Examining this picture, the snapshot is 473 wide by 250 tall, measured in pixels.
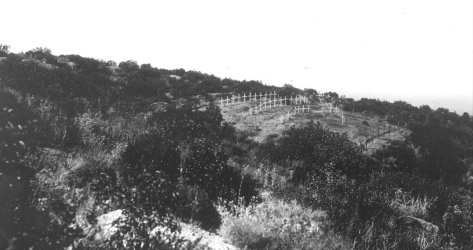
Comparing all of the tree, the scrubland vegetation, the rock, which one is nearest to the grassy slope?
the scrubland vegetation

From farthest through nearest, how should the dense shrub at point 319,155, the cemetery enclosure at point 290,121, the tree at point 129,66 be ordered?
the tree at point 129,66, the cemetery enclosure at point 290,121, the dense shrub at point 319,155

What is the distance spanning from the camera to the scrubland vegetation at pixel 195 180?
4.92 m

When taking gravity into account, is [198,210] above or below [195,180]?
below

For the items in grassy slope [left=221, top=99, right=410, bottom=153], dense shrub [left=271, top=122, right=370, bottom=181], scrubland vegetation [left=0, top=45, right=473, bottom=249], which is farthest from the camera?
grassy slope [left=221, top=99, right=410, bottom=153]

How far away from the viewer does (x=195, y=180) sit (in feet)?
24.3

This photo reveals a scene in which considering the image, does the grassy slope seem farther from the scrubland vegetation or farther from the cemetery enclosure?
the scrubland vegetation

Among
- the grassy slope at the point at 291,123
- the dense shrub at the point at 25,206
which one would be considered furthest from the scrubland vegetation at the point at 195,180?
the grassy slope at the point at 291,123

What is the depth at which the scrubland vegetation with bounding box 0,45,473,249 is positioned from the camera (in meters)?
4.92

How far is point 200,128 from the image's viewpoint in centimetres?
1116

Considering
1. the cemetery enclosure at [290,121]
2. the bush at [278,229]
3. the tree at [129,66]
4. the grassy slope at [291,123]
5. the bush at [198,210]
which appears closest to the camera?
the bush at [278,229]

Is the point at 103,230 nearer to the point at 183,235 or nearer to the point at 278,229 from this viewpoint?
the point at 183,235

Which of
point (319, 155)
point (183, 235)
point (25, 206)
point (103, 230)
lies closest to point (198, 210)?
point (183, 235)

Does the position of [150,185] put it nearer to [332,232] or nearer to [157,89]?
[332,232]

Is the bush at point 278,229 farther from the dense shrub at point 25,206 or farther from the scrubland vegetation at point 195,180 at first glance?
Answer: the dense shrub at point 25,206
